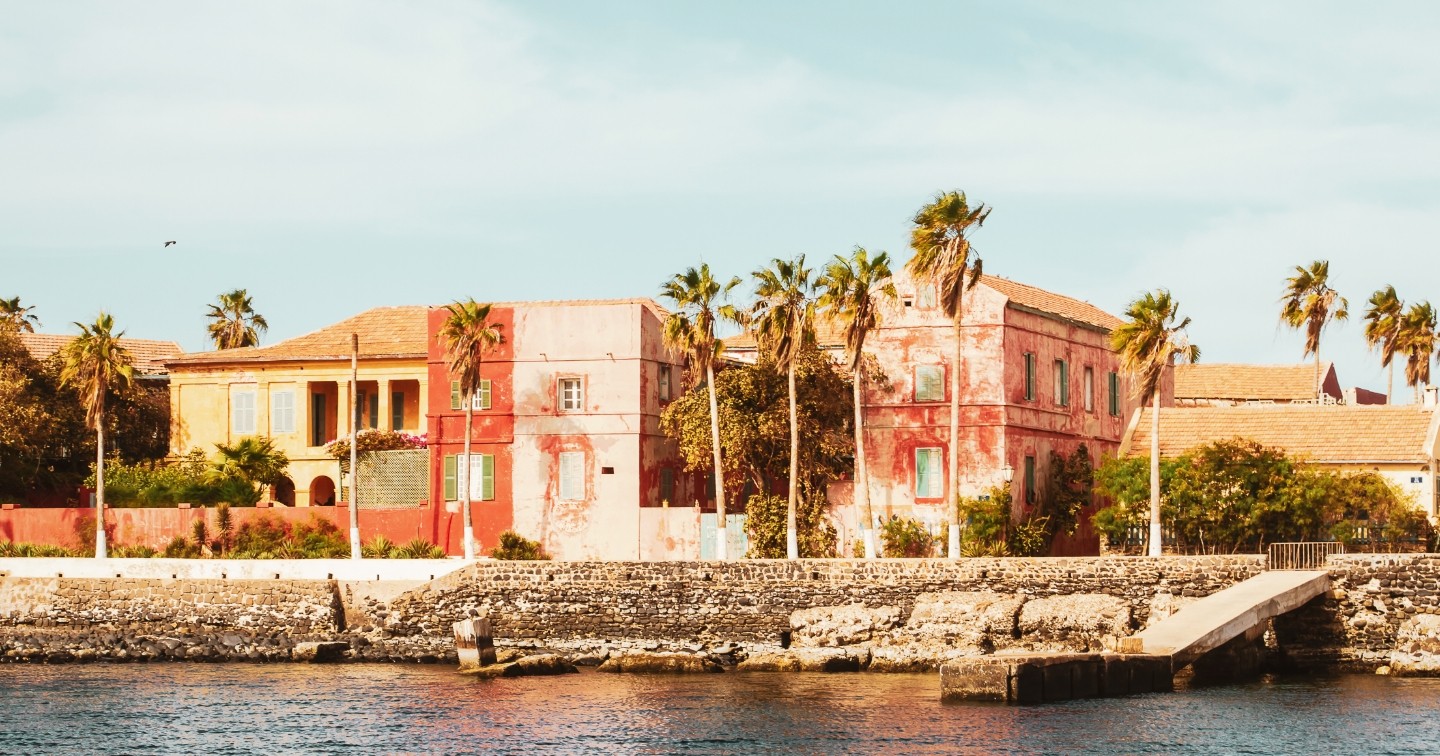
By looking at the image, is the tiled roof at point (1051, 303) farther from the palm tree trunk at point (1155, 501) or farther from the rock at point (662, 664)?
the rock at point (662, 664)

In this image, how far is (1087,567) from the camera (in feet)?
156

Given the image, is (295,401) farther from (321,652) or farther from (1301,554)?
(1301,554)

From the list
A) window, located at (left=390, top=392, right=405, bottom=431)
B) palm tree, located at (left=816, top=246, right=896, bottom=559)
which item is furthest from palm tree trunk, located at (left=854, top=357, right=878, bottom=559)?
window, located at (left=390, top=392, right=405, bottom=431)

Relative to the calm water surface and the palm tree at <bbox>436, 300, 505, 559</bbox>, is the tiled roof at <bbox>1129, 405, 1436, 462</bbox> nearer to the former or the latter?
the calm water surface

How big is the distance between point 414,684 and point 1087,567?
53.5ft

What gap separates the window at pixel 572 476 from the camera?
Answer: 56625 mm

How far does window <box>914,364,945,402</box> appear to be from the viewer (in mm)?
54750

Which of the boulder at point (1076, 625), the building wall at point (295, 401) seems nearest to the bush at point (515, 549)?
the building wall at point (295, 401)

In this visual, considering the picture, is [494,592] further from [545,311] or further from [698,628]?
[545,311]

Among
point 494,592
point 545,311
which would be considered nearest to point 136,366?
point 545,311

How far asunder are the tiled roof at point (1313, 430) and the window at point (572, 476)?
15675 mm

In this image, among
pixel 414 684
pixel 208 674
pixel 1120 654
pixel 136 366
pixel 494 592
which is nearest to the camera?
pixel 1120 654

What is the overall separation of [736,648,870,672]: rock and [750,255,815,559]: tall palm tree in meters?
4.09

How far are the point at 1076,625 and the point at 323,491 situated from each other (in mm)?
28386
